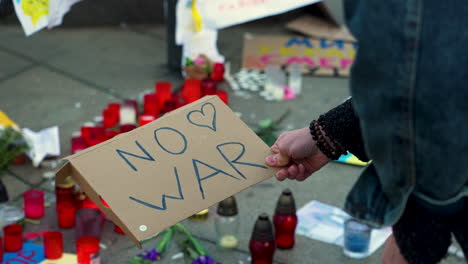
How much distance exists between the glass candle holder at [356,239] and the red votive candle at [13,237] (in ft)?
4.56

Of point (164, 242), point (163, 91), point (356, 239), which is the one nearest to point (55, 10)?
point (163, 91)

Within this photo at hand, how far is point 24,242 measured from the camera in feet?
10.8

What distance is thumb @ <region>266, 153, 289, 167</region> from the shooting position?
2.07 meters

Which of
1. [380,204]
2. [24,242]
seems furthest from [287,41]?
[380,204]

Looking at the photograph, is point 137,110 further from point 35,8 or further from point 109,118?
point 35,8

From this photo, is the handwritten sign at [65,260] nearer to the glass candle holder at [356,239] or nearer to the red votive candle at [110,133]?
the red votive candle at [110,133]

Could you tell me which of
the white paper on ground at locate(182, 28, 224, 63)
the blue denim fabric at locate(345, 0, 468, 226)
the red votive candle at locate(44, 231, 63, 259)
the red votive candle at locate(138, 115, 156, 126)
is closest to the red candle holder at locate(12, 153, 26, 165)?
the red votive candle at locate(138, 115, 156, 126)

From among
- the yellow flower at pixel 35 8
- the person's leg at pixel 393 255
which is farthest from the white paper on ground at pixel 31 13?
the person's leg at pixel 393 255

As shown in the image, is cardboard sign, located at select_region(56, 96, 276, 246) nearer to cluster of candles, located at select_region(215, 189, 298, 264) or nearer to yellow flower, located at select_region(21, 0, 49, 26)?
cluster of candles, located at select_region(215, 189, 298, 264)

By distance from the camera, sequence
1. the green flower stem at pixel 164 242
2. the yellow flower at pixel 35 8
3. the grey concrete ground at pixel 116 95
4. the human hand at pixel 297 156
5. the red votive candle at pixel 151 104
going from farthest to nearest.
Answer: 1. the red votive candle at pixel 151 104
2. the yellow flower at pixel 35 8
3. the grey concrete ground at pixel 116 95
4. the green flower stem at pixel 164 242
5. the human hand at pixel 297 156

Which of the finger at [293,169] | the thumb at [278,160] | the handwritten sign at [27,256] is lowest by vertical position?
the handwritten sign at [27,256]

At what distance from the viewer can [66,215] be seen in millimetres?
3400

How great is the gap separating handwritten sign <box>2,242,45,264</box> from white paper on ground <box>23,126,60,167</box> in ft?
2.47

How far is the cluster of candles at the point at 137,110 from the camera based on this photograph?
3.97 metres
